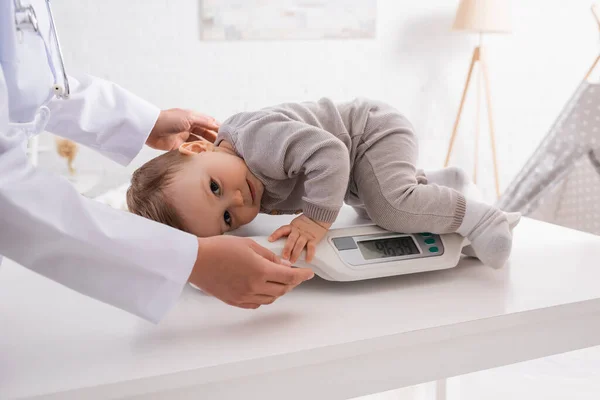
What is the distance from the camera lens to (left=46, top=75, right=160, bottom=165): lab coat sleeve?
3.77 feet

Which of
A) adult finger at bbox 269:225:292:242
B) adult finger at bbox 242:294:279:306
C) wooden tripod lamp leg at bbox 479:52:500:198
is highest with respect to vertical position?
adult finger at bbox 242:294:279:306

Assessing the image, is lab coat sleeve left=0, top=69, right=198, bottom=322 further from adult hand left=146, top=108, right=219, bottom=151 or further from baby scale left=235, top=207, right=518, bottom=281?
adult hand left=146, top=108, right=219, bottom=151

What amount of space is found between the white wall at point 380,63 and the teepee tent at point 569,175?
5.95ft

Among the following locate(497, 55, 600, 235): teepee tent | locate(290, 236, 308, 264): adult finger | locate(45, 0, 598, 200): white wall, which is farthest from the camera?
locate(45, 0, 598, 200): white wall

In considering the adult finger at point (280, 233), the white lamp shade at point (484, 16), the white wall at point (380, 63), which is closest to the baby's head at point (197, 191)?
the adult finger at point (280, 233)

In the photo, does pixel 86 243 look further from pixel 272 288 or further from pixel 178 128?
pixel 178 128

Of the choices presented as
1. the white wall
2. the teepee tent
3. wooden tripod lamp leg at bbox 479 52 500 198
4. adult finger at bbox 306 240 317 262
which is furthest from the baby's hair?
wooden tripod lamp leg at bbox 479 52 500 198

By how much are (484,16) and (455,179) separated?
232cm

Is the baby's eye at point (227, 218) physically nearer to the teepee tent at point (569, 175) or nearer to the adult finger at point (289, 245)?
the adult finger at point (289, 245)

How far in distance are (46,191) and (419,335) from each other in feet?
1.53

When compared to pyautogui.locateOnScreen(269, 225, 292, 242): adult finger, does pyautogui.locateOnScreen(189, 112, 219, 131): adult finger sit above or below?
above

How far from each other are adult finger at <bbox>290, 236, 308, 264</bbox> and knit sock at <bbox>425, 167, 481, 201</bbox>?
42 cm

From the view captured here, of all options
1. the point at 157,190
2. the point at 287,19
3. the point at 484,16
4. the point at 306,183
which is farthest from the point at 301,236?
the point at 484,16

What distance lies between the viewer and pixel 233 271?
70 cm
